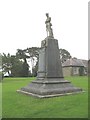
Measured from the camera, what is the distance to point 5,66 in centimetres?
4856

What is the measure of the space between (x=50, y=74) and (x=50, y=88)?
1.58 metres

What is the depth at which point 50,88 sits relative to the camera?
46.2 feet

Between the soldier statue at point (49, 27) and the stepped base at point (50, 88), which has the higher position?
the soldier statue at point (49, 27)

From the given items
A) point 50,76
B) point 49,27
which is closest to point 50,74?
point 50,76

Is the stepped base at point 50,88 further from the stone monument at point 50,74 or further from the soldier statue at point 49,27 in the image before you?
the soldier statue at point 49,27

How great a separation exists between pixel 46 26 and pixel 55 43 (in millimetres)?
1730

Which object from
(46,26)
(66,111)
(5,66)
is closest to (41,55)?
(46,26)

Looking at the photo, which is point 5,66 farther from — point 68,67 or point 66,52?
point 66,52

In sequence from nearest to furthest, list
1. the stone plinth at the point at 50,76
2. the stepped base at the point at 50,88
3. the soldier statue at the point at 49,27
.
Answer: the stepped base at the point at 50,88, the stone plinth at the point at 50,76, the soldier statue at the point at 49,27

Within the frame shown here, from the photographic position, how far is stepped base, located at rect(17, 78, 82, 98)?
44.0 ft

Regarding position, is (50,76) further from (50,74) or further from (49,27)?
(49,27)

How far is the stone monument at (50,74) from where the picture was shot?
14188 millimetres

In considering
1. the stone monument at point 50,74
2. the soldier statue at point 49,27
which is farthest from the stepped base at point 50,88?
the soldier statue at point 49,27

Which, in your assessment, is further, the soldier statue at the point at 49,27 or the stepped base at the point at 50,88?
the soldier statue at the point at 49,27
